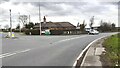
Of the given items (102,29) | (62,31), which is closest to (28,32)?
(62,31)

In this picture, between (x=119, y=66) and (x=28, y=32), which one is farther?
(x=28, y=32)

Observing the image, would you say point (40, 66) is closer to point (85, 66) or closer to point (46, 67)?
point (46, 67)

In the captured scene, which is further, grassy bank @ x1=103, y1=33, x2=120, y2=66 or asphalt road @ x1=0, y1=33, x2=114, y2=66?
asphalt road @ x1=0, y1=33, x2=114, y2=66

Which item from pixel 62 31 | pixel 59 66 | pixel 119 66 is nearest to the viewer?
pixel 119 66

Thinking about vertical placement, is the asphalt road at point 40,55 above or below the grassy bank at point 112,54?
below

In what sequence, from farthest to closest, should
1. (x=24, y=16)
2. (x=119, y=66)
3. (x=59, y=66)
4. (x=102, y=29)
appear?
(x=24, y=16)
(x=102, y=29)
(x=59, y=66)
(x=119, y=66)

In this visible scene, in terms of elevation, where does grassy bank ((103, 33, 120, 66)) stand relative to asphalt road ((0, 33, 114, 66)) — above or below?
above

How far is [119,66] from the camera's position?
383 inches

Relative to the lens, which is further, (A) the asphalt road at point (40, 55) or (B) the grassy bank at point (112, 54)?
(A) the asphalt road at point (40, 55)

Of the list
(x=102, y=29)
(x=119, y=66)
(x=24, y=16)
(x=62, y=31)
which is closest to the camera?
(x=119, y=66)

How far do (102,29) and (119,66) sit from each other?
99.3 metres

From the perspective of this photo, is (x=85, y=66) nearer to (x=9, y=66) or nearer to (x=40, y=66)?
(x=40, y=66)

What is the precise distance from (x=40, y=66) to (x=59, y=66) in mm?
811

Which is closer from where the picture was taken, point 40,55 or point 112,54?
point 112,54
